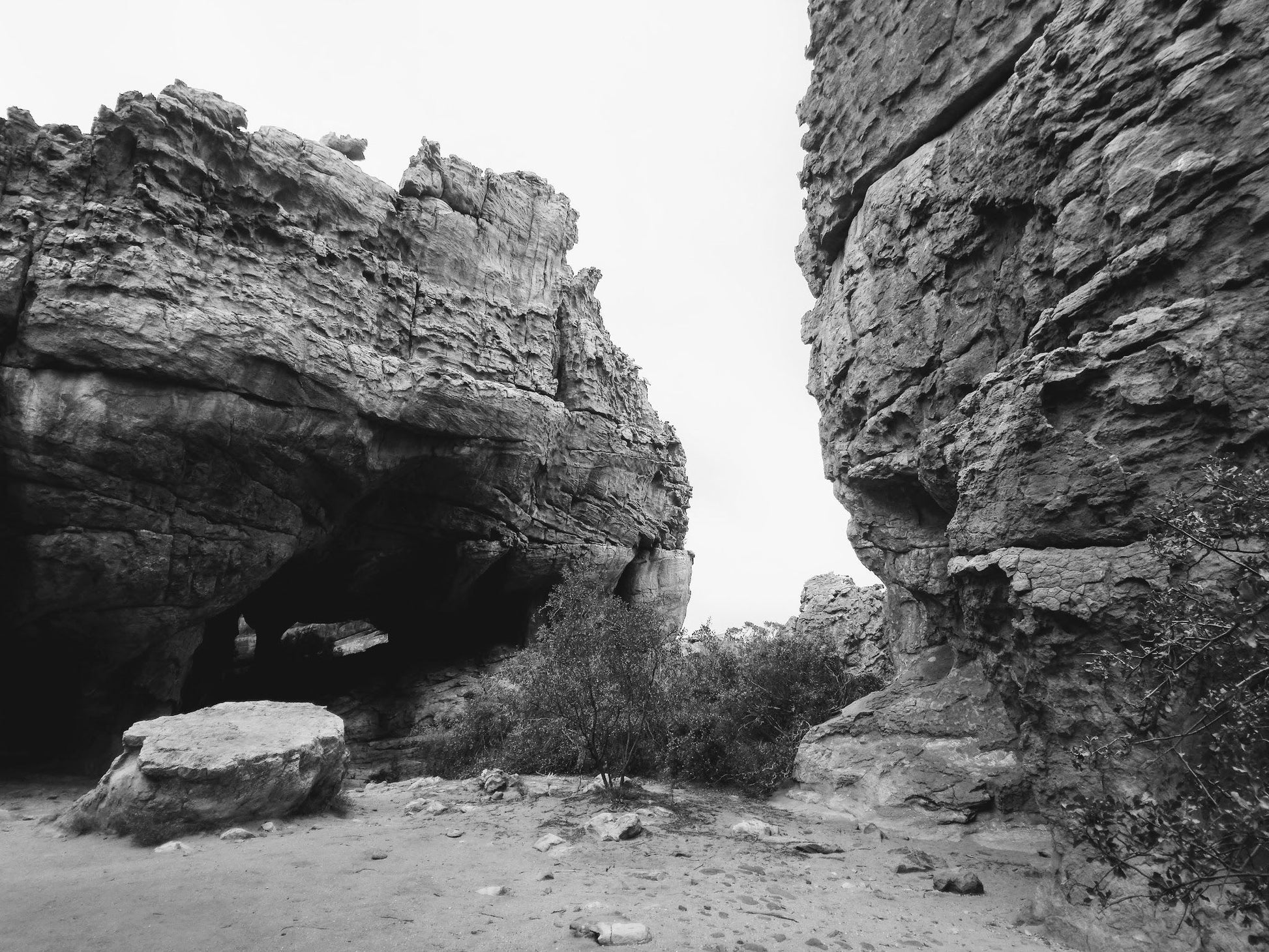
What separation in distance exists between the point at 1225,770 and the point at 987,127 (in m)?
11.1

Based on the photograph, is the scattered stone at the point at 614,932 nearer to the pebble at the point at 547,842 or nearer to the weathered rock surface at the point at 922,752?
the pebble at the point at 547,842

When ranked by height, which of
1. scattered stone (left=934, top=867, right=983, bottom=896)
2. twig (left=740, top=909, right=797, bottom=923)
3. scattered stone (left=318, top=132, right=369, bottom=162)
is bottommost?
twig (left=740, top=909, right=797, bottom=923)

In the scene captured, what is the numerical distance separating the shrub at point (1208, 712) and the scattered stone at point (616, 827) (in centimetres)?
734

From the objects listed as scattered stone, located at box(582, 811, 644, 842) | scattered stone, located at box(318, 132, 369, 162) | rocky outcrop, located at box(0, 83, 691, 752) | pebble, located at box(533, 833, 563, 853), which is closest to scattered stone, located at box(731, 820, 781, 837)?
scattered stone, located at box(582, 811, 644, 842)

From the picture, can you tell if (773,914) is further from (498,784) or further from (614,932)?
(498,784)

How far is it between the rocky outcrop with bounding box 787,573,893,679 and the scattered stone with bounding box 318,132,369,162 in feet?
79.1

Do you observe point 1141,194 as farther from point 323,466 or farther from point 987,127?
point 323,466

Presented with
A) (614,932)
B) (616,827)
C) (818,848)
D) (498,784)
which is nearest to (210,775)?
(498,784)

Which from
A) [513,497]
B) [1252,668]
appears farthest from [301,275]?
[1252,668]

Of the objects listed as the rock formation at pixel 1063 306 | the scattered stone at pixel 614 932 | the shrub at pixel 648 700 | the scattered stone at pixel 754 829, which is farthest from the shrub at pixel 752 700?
the scattered stone at pixel 614 932

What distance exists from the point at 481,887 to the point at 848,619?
17.2m

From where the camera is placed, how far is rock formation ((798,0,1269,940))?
272 inches

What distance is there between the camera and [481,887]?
8.27 metres

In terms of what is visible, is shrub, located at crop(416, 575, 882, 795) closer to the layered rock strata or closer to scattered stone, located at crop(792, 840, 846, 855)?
scattered stone, located at crop(792, 840, 846, 855)
